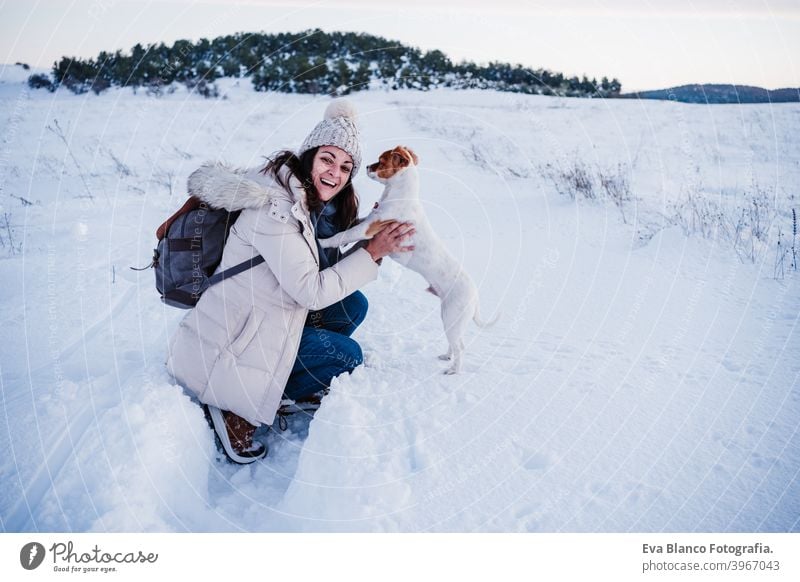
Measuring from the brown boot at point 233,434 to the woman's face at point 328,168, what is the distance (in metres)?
1.23

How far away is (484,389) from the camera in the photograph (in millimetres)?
2893

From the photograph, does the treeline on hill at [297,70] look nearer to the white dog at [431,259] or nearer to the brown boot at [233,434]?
the white dog at [431,259]

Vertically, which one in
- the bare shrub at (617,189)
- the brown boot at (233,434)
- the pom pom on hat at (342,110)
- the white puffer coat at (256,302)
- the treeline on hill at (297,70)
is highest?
the treeline on hill at (297,70)

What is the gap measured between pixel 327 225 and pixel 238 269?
783 millimetres

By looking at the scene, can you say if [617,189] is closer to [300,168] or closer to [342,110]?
[342,110]

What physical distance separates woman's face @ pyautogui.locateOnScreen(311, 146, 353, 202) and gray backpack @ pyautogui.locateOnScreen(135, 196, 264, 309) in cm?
46

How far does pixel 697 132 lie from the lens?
10766 mm

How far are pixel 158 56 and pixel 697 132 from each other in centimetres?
1268

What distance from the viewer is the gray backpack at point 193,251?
8.54ft

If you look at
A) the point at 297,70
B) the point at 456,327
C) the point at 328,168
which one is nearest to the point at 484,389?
the point at 456,327

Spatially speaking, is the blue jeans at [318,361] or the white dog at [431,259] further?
the white dog at [431,259]

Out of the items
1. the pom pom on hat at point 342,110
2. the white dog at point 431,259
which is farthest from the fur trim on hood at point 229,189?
the white dog at point 431,259

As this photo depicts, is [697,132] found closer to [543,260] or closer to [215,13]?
[543,260]

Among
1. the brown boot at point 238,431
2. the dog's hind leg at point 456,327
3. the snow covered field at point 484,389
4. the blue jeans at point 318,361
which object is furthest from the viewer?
the dog's hind leg at point 456,327
